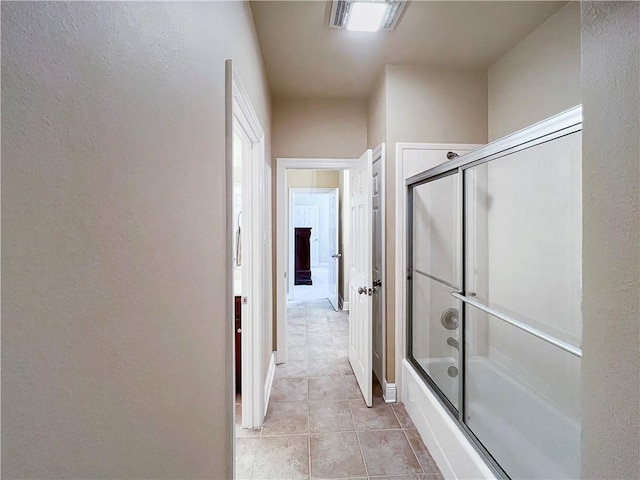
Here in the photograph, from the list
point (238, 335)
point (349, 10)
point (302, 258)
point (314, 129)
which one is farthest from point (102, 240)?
point (302, 258)

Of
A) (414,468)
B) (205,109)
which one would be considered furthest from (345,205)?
(205,109)

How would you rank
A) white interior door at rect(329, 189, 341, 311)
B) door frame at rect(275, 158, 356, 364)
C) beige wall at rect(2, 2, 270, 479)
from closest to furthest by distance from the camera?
beige wall at rect(2, 2, 270, 479), door frame at rect(275, 158, 356, 364), white interior door at rect(329, 189, 341, 311)

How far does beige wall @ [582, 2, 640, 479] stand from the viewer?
1.95 feet

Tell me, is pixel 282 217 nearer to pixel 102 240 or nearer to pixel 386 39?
pixel 386 39

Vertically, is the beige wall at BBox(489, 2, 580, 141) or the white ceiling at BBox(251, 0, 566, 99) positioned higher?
the white ceiling at BBox(251, 0, 566, 99)

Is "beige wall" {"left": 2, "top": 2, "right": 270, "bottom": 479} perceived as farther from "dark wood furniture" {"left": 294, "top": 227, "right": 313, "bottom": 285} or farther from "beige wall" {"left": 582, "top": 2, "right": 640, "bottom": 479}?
"dark wood furniture" {"left": 294, "top": 227, "right": 313, "bottom": 285}

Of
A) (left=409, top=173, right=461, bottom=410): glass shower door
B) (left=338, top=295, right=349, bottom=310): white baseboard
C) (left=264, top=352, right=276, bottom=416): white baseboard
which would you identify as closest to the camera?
(left=409, top=173, right=461, bottom=410): glass shower door

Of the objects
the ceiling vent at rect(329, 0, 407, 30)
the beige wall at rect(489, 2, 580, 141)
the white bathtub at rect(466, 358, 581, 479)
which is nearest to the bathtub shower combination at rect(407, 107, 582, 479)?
the white bathtub at rect(466, 358, 581, 479)

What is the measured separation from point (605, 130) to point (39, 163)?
941mm

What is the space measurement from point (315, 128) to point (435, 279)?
1.81 m

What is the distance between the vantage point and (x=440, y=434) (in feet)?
6.24

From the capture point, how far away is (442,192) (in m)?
2.48

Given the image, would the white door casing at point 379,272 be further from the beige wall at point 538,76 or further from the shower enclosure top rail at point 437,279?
the beige wall at point 538,76

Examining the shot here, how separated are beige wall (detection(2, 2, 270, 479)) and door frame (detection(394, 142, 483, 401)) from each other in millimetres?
1845
